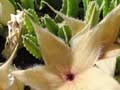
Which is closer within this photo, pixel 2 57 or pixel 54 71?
pixel 54 71

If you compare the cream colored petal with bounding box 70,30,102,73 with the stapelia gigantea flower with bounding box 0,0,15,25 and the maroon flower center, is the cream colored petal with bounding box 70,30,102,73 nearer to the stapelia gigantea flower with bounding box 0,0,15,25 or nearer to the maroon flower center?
the maroon flower center

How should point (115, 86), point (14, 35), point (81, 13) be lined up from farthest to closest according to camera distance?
point (81, 13) < point (14, 35) < point (115, 86)

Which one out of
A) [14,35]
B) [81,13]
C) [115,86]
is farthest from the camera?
[81,13]

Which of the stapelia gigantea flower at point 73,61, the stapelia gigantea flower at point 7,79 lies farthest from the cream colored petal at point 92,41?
the stapelia gigantea flower at point 7,79

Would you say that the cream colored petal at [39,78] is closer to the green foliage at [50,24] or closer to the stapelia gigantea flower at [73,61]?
the stapelia gigantea flower at [73,61]

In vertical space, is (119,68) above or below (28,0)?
below

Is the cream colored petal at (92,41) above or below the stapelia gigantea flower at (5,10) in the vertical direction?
below

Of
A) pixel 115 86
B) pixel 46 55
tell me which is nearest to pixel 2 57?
pixel 46 55

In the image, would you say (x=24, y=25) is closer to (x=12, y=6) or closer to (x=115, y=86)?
(x=12, y=6)
